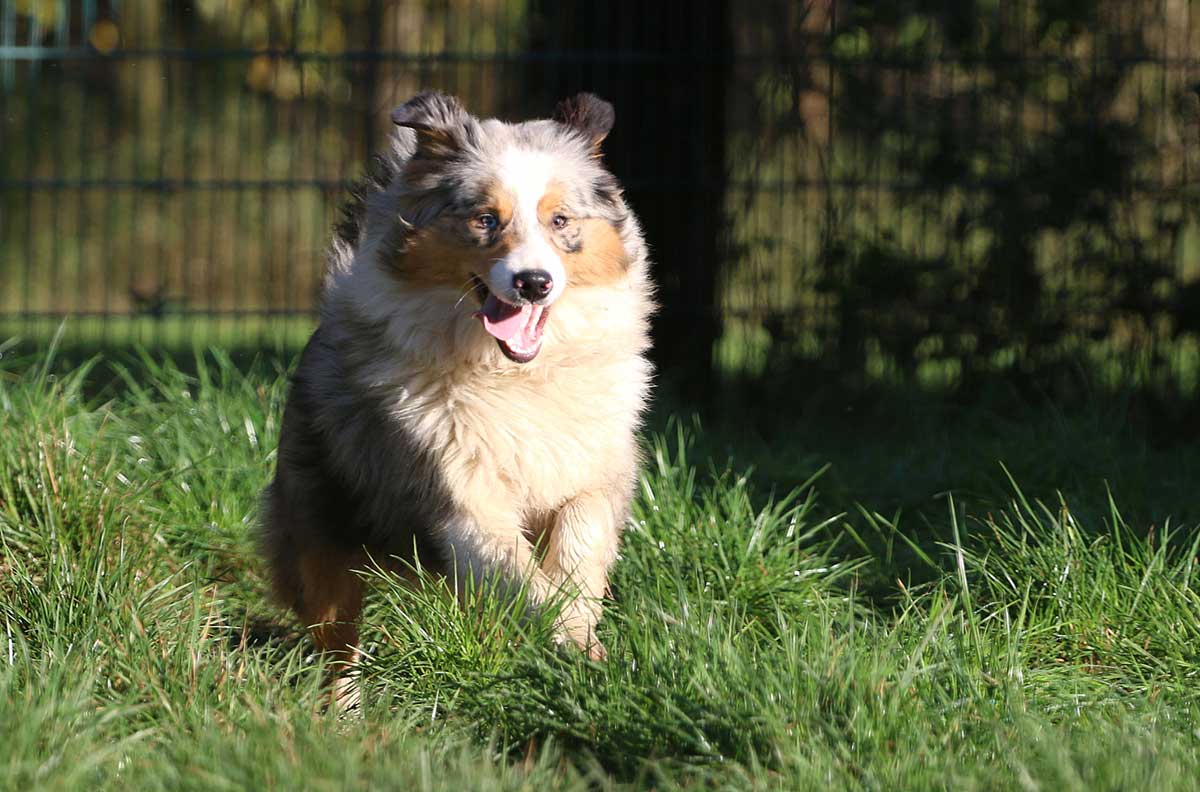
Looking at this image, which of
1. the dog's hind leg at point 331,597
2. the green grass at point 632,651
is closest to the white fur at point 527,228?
the green grass at point 632,651

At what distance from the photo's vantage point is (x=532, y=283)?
3412 mm

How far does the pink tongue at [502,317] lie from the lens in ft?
11.6

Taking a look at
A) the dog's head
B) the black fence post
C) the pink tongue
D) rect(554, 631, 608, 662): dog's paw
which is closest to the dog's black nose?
the dog's head

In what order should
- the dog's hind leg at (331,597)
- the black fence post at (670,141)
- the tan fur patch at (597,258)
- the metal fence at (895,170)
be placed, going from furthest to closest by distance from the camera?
the black fence post at (670,141) < the metal fence at (895,170) < the dog's hind leg at (331,597) < the tan fur patch at (597,258)

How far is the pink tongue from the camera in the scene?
354cm

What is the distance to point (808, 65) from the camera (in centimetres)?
621

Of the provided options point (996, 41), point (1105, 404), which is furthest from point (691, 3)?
point (1105, 404)

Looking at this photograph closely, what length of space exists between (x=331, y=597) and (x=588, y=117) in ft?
4.52

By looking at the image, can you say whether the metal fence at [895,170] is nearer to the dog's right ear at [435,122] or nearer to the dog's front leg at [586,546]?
the dog's right ear at [435,122]

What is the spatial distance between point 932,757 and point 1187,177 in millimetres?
4276

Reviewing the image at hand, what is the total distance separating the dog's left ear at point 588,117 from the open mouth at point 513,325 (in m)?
0.53

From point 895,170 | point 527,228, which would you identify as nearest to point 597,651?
point 527,228

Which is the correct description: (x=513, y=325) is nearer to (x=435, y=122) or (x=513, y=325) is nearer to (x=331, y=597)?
(x=435, y=122)

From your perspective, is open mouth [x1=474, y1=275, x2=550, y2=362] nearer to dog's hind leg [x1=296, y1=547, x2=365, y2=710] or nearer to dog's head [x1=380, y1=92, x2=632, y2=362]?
dog's head [x1=380, y1=92, x2=632, y2=362]
